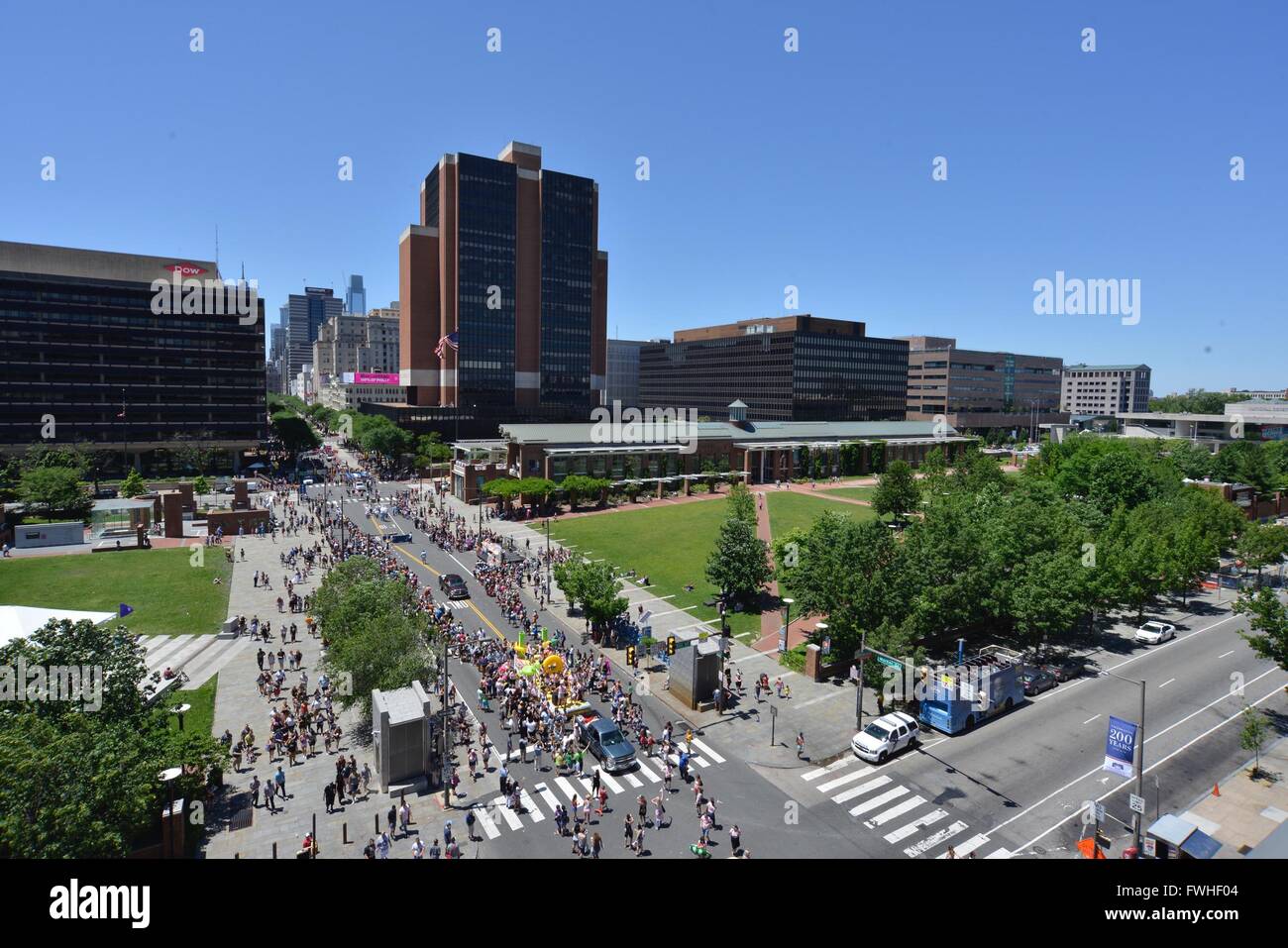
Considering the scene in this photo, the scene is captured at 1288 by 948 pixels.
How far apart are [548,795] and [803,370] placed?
13990cm

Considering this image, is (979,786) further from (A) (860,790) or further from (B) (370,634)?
(B) (370,634)

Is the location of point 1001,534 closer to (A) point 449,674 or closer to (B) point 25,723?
(A) point 449,674

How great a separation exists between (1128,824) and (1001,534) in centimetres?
1792

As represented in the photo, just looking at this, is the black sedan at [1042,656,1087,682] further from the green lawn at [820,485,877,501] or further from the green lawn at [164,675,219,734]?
the green lawn at [820,485,877,501]

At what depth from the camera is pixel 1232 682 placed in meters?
35.6

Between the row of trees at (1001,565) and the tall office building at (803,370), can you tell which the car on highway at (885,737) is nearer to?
the row of trees at (1001,565)

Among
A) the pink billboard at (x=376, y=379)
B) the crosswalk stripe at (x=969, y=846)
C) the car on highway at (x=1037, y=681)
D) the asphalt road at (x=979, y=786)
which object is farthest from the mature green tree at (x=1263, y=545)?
the pink billboard at (x=376, y=379)

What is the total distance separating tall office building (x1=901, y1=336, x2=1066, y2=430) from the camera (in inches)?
6678

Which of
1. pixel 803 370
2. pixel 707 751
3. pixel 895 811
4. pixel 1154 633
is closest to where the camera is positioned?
pixel 895 811

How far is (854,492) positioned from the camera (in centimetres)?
9600

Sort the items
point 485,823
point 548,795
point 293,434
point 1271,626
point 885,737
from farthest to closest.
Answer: point 293,434 → point 1271,626 → point 885,737 → point 548,795 → point 485,823

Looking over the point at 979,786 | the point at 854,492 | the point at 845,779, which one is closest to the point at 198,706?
the point at 845,779

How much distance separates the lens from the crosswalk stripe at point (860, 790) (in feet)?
82.4
